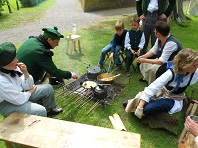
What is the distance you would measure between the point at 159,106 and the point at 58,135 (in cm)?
182

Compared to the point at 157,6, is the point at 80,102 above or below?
below

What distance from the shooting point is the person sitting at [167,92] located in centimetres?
321

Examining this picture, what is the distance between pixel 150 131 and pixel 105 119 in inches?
34.6

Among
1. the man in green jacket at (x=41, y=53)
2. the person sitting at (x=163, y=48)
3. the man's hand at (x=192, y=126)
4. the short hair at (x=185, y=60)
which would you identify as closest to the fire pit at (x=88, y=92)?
the man in green jacket at (x=41, y=53)

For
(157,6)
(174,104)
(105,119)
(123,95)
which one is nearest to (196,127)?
(174,104)

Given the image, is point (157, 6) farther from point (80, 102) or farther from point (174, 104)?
point (80, 102)

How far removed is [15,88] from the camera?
112 inches

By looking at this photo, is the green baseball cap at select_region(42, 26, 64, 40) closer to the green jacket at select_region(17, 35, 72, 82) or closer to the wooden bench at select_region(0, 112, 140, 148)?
the green jacket at select_region(17, 35, 72, 82)

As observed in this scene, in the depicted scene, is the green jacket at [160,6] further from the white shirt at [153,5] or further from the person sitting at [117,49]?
the person sitting at [117,49]

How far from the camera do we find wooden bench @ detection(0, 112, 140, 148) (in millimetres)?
2430

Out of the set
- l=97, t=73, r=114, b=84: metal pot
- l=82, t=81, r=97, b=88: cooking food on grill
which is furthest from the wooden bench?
l=97, t=73, r=114, b=84: metal pot

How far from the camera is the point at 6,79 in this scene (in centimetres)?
277

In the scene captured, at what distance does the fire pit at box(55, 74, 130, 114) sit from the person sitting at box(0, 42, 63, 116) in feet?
2.37

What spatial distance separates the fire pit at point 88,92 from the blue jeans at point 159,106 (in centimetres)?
98
